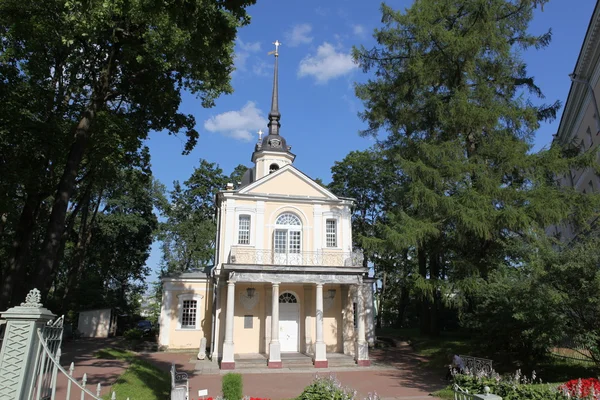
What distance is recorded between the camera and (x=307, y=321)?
2100 cm

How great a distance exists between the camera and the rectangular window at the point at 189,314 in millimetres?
23391

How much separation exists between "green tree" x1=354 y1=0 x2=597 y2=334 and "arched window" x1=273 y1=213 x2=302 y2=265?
5482 mm

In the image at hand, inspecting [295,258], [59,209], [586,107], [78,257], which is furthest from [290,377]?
[78,257]

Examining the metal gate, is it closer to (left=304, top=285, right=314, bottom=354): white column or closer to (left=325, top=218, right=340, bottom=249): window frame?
(left=304, top=285, right=314, bottom=354): white column

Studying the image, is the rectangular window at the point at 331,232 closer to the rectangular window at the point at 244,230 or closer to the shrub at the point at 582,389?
the rectangular window at the point at 244,230

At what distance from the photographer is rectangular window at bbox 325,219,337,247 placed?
866 inches

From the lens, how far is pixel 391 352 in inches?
963

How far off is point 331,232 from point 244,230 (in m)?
4.65

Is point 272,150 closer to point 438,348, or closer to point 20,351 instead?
point 438,348

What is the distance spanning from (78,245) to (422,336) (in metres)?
25.1

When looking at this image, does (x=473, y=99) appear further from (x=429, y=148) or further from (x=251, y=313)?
(x=251, y=313)

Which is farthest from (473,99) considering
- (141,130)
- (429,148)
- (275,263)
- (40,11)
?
(40,11)

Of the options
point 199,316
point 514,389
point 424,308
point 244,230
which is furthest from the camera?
point 424,308

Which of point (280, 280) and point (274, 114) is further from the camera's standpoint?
point (274, 114)
